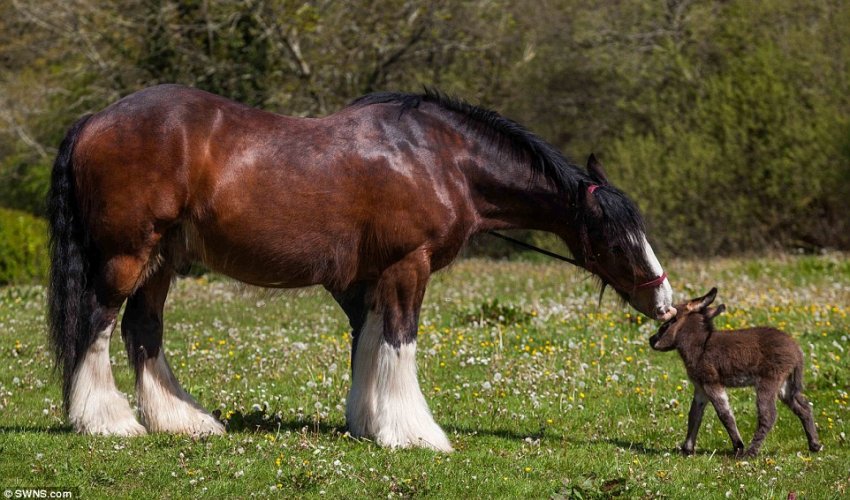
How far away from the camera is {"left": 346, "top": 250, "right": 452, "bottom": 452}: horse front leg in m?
7.68

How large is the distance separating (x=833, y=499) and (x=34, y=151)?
81.2ft

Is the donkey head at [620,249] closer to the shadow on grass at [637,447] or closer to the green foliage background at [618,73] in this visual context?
the shadow on grass at [637,447]

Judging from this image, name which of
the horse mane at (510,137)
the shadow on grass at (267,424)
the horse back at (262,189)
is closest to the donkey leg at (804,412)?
the horse mane at (510,137)

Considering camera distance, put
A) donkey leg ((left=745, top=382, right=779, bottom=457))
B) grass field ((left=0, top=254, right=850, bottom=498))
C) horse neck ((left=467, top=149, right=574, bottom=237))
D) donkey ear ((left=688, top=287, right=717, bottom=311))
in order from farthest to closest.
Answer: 1. donkey ear ((left=688, top=287, right=717, bottom=311))
2. horse neck ((left=467, top=149, right=574, bottom=237))
3. donkey leg ((left=745, top=382, right=779, bottom=457))
4. grass field ((left=0, top=254, right=850, bottom=498))

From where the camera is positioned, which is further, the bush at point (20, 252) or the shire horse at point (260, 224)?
the bush at point (20, 252)

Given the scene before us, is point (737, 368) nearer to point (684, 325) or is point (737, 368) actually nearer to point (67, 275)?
point (684, 325)

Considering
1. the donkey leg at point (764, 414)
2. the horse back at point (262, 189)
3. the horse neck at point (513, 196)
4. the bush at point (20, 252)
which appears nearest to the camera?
the horse back at point (262, 189)

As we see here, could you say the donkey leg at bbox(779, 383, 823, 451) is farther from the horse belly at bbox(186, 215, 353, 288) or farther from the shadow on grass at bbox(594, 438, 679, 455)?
the horse belly at bbox(186, 215, 353, 288)

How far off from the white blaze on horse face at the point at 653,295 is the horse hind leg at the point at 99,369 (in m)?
3.69

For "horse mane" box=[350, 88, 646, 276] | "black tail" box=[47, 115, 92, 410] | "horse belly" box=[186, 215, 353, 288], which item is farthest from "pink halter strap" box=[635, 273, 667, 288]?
"black tail" box=[47, 115, 92, 410]

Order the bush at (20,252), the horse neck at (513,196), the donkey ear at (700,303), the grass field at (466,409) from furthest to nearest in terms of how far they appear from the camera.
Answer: the bush at (20,252)
the donkey ear at (700,303)
the horse neck at (513,196)
the grass field at (466,409)

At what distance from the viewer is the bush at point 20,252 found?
20.6 meters

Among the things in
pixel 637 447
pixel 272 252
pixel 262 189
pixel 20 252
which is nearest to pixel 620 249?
pixel 637 447

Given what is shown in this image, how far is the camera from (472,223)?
8117 mm
